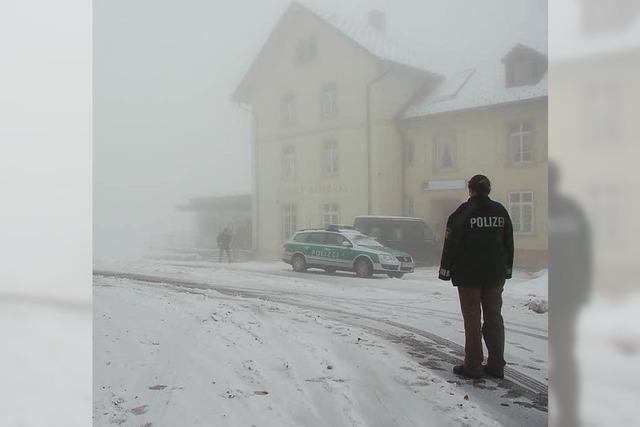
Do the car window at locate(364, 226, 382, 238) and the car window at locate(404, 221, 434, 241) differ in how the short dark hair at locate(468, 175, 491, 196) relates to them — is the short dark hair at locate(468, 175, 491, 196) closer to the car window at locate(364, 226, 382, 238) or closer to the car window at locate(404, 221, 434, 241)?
the car window at locate(404, 221, 434, 241)

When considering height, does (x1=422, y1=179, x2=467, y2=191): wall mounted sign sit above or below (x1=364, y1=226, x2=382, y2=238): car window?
above

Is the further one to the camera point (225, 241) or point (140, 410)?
point (225, 241)

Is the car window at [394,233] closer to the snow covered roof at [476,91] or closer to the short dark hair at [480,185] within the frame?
the short dark hair at [480,185]

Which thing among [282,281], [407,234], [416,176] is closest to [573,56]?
[416,176]

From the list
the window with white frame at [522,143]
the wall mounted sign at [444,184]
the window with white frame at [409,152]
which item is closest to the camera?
the window with white frame at [522,143]

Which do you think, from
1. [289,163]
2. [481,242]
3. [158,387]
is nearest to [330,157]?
[289,163]

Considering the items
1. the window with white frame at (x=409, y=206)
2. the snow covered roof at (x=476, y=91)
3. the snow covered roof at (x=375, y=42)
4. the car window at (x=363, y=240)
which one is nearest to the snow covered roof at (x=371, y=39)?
the snow covered roof at (x=375, y=42)

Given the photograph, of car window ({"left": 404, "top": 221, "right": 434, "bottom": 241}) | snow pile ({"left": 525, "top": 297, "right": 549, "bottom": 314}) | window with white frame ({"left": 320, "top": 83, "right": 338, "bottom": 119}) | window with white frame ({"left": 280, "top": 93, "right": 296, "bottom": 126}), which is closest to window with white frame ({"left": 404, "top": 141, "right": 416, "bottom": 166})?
car window ({"left": 404, "top": 221, "right": 434, "bottom": 241})

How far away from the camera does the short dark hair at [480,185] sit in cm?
299

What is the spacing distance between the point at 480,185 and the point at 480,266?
0.38 meters

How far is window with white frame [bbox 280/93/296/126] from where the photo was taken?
3441mm

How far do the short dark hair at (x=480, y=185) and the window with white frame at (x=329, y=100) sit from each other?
31.9 inches

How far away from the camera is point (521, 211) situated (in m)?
2.95

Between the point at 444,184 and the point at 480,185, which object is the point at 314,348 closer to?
the point at 444,184
